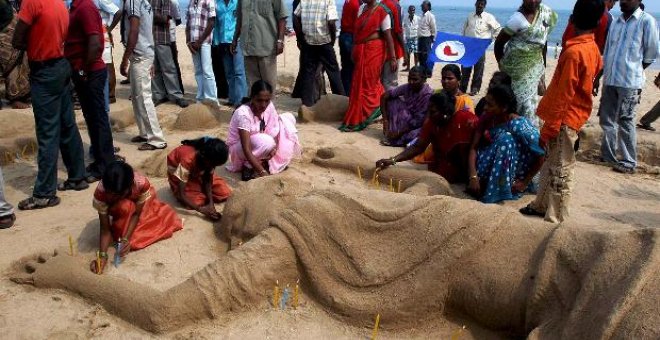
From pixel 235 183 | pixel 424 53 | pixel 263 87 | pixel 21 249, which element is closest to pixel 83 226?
pixel 21 249

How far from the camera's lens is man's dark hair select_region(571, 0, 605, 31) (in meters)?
3.74

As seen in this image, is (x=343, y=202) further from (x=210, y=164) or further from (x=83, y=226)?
(x=83, y=226)

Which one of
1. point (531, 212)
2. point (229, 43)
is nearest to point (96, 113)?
point (229, 43)

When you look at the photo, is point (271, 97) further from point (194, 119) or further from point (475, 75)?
point (475, 75)

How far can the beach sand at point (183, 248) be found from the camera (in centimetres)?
291

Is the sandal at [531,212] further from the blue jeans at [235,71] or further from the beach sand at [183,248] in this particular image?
the blue jeans at [235,71]

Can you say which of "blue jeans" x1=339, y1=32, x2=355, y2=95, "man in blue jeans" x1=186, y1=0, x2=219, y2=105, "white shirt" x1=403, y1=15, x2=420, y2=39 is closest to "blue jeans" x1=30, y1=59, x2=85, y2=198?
"man in blue jeans" x1=186, y1=0, x2=219, y2=105

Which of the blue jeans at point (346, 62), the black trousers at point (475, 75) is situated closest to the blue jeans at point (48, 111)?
the blue jeans at point (346, 62)

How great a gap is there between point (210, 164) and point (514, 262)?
7.57 ft

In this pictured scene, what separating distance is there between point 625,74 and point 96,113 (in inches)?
204

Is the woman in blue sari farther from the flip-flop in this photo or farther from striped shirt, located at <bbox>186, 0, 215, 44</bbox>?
striped shirt, located at <bbox>186, 0, 215, 44</bbox>

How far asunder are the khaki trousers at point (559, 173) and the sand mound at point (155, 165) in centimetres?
332

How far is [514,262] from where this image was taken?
2.70m

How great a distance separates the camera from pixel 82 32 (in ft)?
15.4
